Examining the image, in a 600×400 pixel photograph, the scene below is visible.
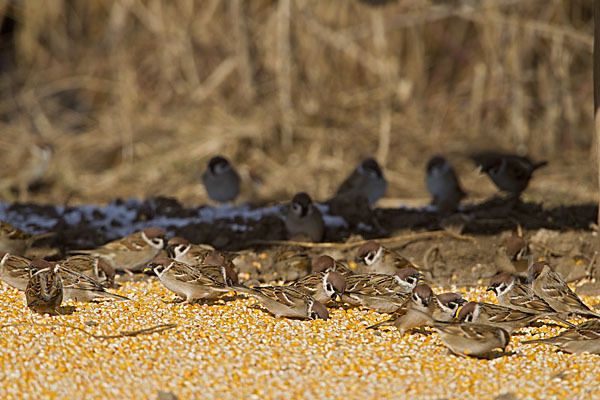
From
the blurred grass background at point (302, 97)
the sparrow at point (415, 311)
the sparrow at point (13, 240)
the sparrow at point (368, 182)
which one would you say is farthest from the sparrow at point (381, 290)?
the blurred grass background at point (302, 97)

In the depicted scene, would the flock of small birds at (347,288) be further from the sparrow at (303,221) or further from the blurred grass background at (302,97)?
the blurred grass background at (302,97)

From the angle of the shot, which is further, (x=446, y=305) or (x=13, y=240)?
(x=13, y=240)

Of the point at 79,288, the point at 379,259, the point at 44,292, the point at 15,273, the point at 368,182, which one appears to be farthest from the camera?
the point at 368,182

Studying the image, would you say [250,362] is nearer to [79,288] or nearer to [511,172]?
[79,288]

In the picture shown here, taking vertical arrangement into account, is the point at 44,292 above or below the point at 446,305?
above

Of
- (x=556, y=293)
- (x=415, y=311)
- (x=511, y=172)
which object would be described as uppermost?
(x=415, y=311)

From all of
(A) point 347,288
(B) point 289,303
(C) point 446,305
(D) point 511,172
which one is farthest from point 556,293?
(D) point 511,172
